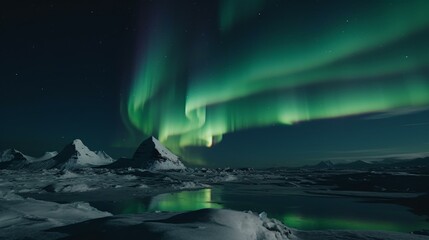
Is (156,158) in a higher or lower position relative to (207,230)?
higher

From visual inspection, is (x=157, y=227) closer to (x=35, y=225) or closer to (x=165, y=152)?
(x=35, y=225)

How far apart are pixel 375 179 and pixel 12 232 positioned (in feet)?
205

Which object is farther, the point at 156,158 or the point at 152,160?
the point at 156,158

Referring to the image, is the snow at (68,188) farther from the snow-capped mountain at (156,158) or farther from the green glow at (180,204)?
the snow-capped mountain at (156,158)

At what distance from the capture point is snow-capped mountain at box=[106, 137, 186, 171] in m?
171

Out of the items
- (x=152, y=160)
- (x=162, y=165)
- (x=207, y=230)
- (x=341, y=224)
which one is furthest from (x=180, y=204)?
(x=152, y=160)

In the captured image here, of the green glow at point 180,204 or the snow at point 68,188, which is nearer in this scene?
the green glow at point 180,204

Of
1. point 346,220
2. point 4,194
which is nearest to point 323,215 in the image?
point 346,220

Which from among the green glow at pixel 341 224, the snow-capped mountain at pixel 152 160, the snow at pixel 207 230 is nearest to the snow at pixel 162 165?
the snow-capped mountain at pixel 152 160

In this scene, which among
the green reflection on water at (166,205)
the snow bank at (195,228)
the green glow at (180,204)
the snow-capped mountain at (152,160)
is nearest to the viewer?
the snow bank at (195,228)

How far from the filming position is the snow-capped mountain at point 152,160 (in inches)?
6751

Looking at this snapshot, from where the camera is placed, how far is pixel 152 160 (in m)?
177

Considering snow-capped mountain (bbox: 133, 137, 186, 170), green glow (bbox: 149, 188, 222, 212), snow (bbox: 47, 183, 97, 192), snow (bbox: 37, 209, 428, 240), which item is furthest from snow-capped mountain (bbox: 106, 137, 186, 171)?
snow (bbox: 37, 209, 428, 240)

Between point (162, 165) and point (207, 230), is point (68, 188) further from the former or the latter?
point (162, 165)
